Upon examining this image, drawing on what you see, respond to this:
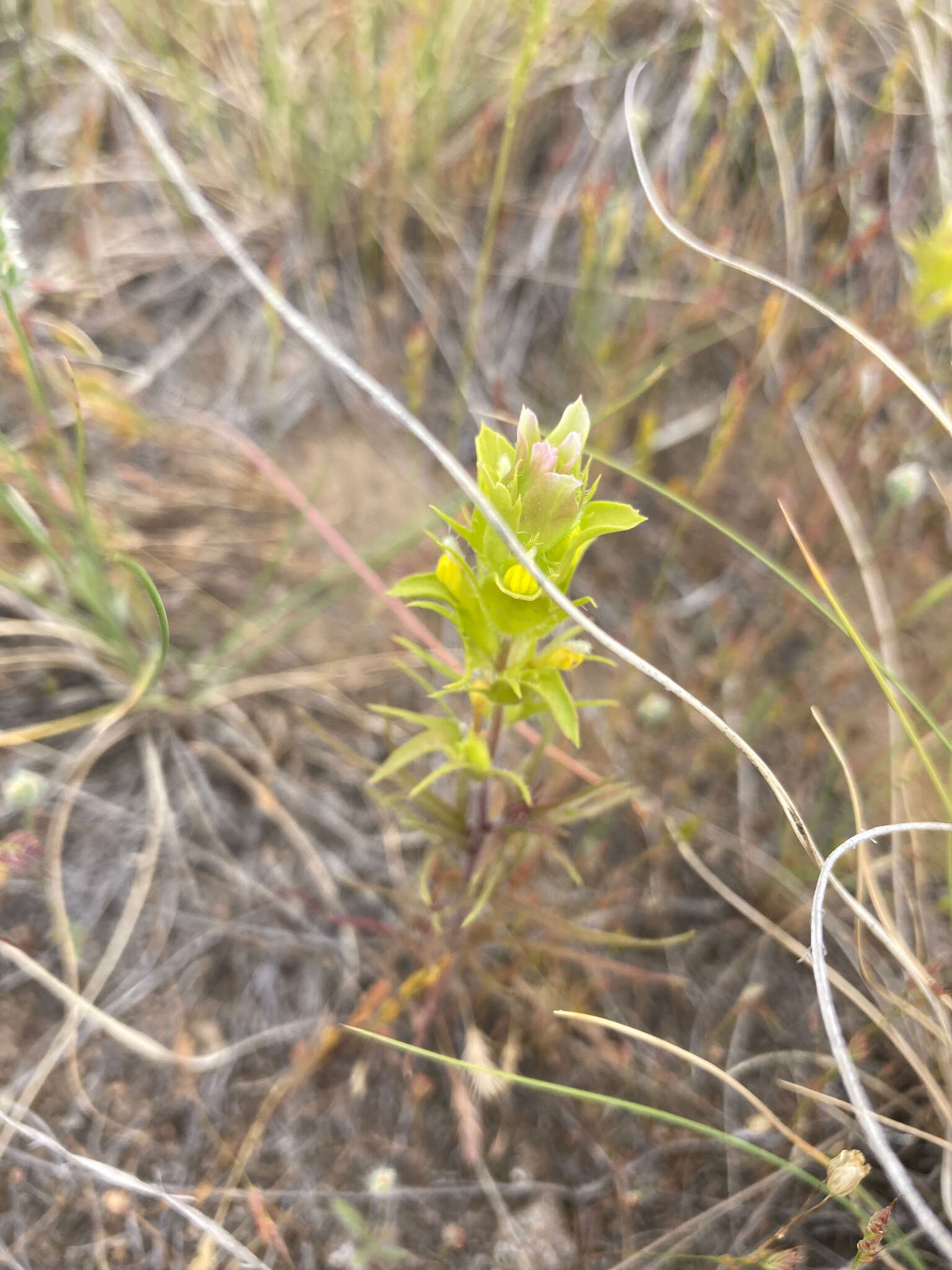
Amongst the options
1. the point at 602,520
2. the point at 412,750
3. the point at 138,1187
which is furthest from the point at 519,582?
the point at 138,1187

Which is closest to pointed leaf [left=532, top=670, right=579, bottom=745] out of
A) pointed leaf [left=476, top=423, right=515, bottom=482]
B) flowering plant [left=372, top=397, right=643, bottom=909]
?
flowering plant [left=372, top=397, right=643, bottom=909]

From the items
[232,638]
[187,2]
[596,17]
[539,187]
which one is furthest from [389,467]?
[187,2]

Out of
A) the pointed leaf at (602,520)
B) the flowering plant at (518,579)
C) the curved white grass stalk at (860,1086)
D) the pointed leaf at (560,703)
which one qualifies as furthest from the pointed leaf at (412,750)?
the curved white grass stalk at (860,1086)

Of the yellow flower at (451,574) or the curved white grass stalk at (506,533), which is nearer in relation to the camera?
the curved white grass stalk at (506,533)

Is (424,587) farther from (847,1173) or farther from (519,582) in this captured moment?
(847,1173)

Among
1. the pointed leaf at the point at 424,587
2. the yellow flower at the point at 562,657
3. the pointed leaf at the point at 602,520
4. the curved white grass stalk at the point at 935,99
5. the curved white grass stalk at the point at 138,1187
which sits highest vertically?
the curved white grass stalk at the point at 935,99

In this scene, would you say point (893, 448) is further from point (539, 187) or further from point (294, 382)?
point (294, 382)

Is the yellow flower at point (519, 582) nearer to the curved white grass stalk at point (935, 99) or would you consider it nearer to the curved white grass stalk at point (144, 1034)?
the curved white grass stalk at point (144, 1034)

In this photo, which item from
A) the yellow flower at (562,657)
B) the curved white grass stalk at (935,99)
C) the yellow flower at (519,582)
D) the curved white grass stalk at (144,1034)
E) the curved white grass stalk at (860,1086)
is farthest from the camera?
the curved white grass stalk at (935,99)
